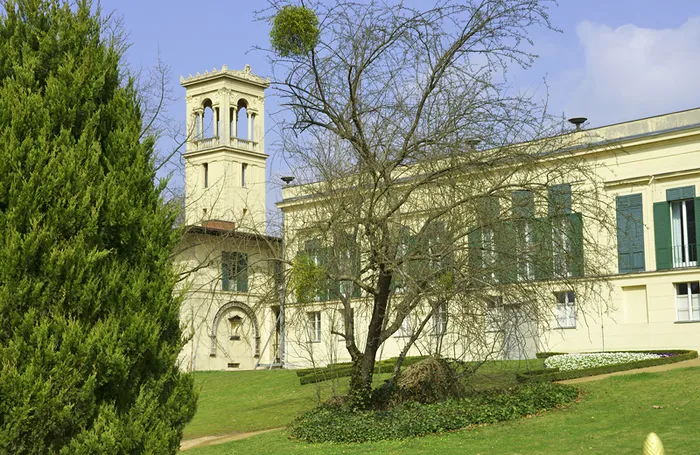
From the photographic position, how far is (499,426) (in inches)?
700

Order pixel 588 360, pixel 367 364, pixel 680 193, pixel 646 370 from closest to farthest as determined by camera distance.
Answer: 1. pixel 367 364
2. pixel 646 370
3. pixel 588 360
4. pixel 680 193

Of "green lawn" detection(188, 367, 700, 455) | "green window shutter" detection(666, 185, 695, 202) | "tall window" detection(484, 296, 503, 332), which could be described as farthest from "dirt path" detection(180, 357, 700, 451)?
"green window shutter" detection(666, 185, 695, 202)

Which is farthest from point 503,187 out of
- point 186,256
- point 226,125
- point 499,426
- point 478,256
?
point 226,125

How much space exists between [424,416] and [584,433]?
3327mm

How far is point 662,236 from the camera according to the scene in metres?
32.3

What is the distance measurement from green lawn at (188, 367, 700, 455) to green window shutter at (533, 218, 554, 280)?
116 inches

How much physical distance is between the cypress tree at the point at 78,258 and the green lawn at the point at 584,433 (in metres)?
8.24

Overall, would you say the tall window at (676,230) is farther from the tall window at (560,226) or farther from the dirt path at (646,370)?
the tall window at (560,226)

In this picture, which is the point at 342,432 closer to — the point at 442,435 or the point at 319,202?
the point at 442,435

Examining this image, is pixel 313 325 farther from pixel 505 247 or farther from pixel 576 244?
pixel 576 244

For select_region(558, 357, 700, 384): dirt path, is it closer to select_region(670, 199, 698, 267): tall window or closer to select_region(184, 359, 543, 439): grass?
select_region(184, 359, 543, 439): grass

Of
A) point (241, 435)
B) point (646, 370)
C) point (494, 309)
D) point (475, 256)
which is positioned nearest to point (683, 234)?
point (646, 370)

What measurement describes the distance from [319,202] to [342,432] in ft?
17.0

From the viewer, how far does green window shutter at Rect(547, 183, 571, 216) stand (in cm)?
1716
